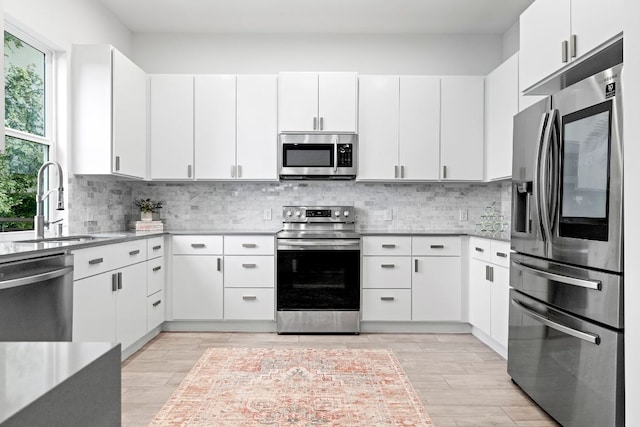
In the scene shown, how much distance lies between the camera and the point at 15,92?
3.13 metres

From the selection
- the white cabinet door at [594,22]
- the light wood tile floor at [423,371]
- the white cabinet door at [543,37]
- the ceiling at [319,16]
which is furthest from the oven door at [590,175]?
the ceiling at [319,16]

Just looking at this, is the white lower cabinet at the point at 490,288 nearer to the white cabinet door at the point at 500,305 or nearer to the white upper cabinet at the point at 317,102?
the white cabinet door at the point at 500,305

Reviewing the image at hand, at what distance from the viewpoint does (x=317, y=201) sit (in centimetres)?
467

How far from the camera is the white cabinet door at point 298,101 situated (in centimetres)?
427

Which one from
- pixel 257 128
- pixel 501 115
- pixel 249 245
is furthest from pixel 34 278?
pixel 501 115

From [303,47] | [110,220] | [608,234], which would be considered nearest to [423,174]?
[303,47]

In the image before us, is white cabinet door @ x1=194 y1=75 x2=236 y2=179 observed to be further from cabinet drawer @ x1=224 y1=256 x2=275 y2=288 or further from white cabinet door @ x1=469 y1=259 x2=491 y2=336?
white cabinet door @ x1=469 y1=259 x2=491 y2=336

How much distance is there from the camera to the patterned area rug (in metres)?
2.41

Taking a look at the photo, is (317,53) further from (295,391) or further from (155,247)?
(295,391)

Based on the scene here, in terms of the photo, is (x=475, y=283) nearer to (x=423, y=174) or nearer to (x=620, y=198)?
(x=423, y=174)

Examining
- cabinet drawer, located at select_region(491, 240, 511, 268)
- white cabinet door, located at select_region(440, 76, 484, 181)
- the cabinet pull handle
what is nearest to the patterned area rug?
cabinet drawer, located at select_region(491, 240, 511, 268)

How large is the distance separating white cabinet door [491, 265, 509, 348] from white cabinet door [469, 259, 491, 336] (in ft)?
0.33

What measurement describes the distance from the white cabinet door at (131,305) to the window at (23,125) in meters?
0.75

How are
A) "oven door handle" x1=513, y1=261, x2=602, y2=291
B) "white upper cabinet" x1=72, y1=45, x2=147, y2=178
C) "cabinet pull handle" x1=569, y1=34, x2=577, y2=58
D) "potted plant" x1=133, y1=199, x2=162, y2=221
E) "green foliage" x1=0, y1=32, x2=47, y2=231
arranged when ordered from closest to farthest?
"oven door handle" x1=513, y1=261, x2=602, y2=291 → "cabinet pull handle" x1=569, y1=34, x2=577, y2=58 → "green foliage" x1=0, y1=32, x2=47, y2=231 → "white upper cabinet" x1=72, y1=45, x2=147, y2=178 → "potted plant" x1=133, y1=199, x2=162, y2=221
